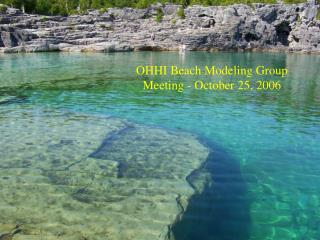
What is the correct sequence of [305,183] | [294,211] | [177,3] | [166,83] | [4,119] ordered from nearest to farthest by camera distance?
[294,211], [305,183], [4,119], [166,83], [177,3]

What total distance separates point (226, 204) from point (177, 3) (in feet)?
321

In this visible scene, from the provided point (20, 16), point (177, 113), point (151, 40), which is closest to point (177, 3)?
point (151, 40)

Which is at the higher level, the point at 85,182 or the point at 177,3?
the point at 177,3

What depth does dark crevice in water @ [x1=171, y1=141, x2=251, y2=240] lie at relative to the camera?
25.5ft

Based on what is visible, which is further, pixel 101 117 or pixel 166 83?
pixel 166 83

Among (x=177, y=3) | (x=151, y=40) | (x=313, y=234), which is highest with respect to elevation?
(x=177, y=3)

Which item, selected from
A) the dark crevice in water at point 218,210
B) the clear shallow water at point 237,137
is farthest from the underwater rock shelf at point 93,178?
the clear shallow water at point 237,137

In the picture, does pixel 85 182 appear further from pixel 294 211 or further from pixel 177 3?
pixel 177 3

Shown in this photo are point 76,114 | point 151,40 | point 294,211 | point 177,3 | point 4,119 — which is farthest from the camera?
point 177,3

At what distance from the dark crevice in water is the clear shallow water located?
0.02 meters

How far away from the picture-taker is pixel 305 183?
1044cm

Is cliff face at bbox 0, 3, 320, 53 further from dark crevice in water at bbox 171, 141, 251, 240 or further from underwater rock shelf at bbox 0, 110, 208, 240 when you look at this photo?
dark crevice in water at bbox 171, 141, 251, 240

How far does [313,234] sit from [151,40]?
247ft

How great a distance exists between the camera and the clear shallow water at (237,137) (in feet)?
27.5
